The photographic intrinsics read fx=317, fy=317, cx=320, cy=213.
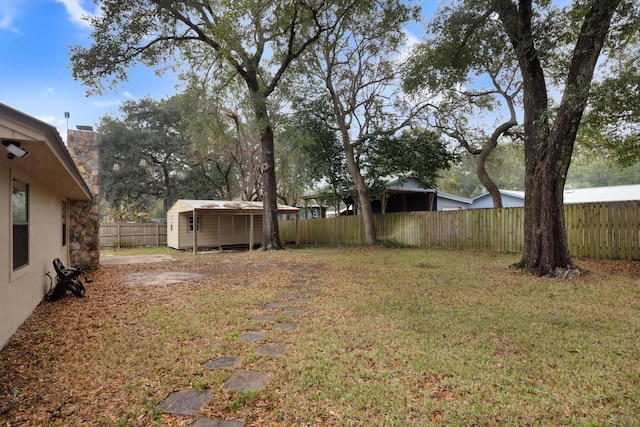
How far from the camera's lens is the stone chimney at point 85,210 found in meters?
8.00

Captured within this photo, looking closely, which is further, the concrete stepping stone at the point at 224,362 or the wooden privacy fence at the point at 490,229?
the wooden privacy fence at the point at 490,229

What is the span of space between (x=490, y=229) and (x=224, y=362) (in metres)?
10.7

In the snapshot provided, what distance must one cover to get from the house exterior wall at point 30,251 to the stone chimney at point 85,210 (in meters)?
1.38

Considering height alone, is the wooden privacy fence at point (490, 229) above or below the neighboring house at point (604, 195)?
below

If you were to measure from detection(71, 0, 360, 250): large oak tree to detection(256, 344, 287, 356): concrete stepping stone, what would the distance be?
9734 millimetres

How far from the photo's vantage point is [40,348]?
322 centimetres

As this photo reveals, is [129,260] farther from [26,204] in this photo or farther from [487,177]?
[487,177]

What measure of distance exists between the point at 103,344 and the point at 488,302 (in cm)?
485

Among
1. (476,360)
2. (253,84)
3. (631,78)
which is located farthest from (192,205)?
(631,78)

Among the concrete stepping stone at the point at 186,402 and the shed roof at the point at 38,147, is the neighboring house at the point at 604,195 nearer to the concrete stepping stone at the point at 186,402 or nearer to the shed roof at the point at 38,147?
the concrete stepping stone at the point at 186,402

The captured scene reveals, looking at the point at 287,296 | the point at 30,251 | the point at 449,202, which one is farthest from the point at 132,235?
the point at 449,202

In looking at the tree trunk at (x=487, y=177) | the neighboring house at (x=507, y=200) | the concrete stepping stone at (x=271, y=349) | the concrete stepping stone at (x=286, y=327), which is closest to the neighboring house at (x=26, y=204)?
the concrete stepping stone at (x=271, y=349)

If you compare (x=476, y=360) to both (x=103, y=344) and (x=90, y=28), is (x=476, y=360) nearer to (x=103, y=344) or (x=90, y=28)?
Result: (x=103, y=344)

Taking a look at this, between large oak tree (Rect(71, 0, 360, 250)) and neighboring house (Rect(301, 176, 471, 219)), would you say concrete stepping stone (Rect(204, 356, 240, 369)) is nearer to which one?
large oak tree (Rect(71, 0, 360, 250))
